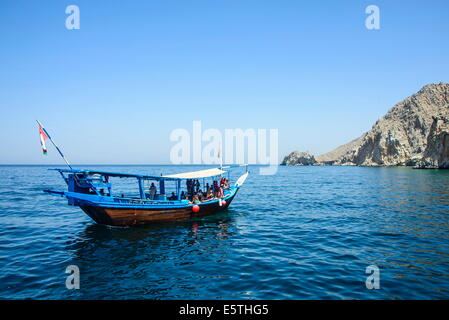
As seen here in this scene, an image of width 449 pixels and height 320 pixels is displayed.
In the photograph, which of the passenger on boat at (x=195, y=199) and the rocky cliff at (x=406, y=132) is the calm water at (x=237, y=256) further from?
the rocky cliff at (x=406, y=132)

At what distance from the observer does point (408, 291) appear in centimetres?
1013

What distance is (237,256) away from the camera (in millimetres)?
14477

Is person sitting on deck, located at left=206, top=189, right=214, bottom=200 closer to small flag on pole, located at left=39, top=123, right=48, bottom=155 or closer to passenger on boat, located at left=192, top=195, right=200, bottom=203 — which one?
passenger on boat, located at left=192, top=195, right=200, bottom=203

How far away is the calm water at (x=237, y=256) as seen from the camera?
10539mm

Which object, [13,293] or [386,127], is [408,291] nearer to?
[13,293]

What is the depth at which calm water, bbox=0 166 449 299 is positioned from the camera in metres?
10.5

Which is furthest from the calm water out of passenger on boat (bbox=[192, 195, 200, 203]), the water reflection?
passenger on boat (bbox=[192, 195, 200, 203])

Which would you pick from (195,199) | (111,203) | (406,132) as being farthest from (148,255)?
(406,132)

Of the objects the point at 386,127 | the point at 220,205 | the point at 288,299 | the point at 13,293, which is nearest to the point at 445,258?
the point at 288,299

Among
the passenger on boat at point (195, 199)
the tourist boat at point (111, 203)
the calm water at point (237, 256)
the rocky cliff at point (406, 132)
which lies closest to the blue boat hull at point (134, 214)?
the tourist boat at point (111, 203)

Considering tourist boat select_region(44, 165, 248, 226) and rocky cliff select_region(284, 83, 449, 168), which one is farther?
rocky cliff select_region(284, 83, 449, 168)

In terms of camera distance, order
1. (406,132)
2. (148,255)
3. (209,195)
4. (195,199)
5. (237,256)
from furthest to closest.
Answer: (406,132), (209,195), (195,199), (148,255), (237,256)

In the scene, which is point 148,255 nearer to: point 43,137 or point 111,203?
point 111,203
